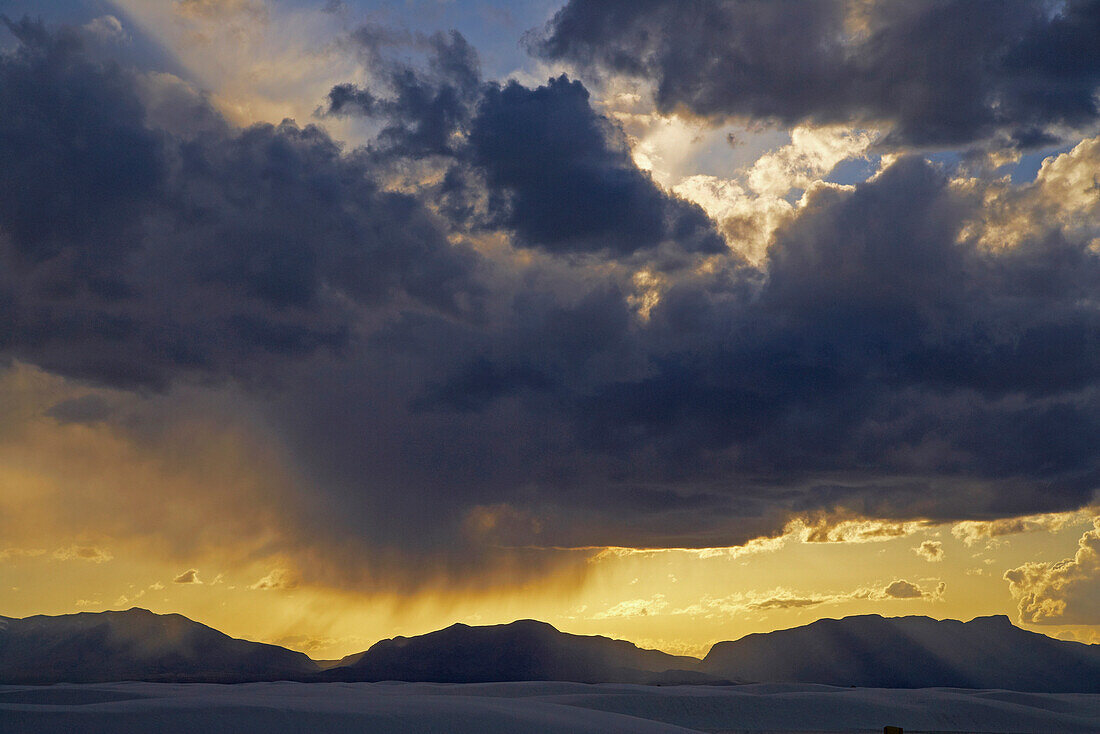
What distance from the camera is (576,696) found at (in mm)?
116562

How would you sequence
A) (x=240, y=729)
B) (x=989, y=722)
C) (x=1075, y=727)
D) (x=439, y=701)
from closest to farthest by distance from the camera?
(x=240, y=729) < (x=439, y=701) < (x=1075, y=727) < (x=989, y=722)

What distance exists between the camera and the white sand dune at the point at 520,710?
2068 inches

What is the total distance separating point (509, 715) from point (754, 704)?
75964 mm

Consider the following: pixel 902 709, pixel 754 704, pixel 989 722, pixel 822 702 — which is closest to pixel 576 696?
pixel 754 704

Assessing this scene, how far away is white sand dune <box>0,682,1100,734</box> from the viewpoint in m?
52.5

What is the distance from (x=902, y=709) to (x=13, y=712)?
106 meters

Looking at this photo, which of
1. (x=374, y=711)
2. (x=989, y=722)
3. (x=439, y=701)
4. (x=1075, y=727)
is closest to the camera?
(x=374, y=711)

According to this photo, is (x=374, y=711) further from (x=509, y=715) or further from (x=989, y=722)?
(x=989, y=722)

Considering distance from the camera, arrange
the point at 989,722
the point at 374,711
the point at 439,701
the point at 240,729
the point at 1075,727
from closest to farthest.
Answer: the point at 240,729
the point at 374,711
the point at 439,701
the point at 1075,727
the point at 989,722

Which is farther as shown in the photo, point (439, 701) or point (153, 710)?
point (439, 701)

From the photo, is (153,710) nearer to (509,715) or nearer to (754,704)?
(509,715)

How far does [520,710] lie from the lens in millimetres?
64250

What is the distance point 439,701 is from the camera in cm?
6488

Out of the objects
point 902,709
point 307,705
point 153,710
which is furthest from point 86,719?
point 902,709
